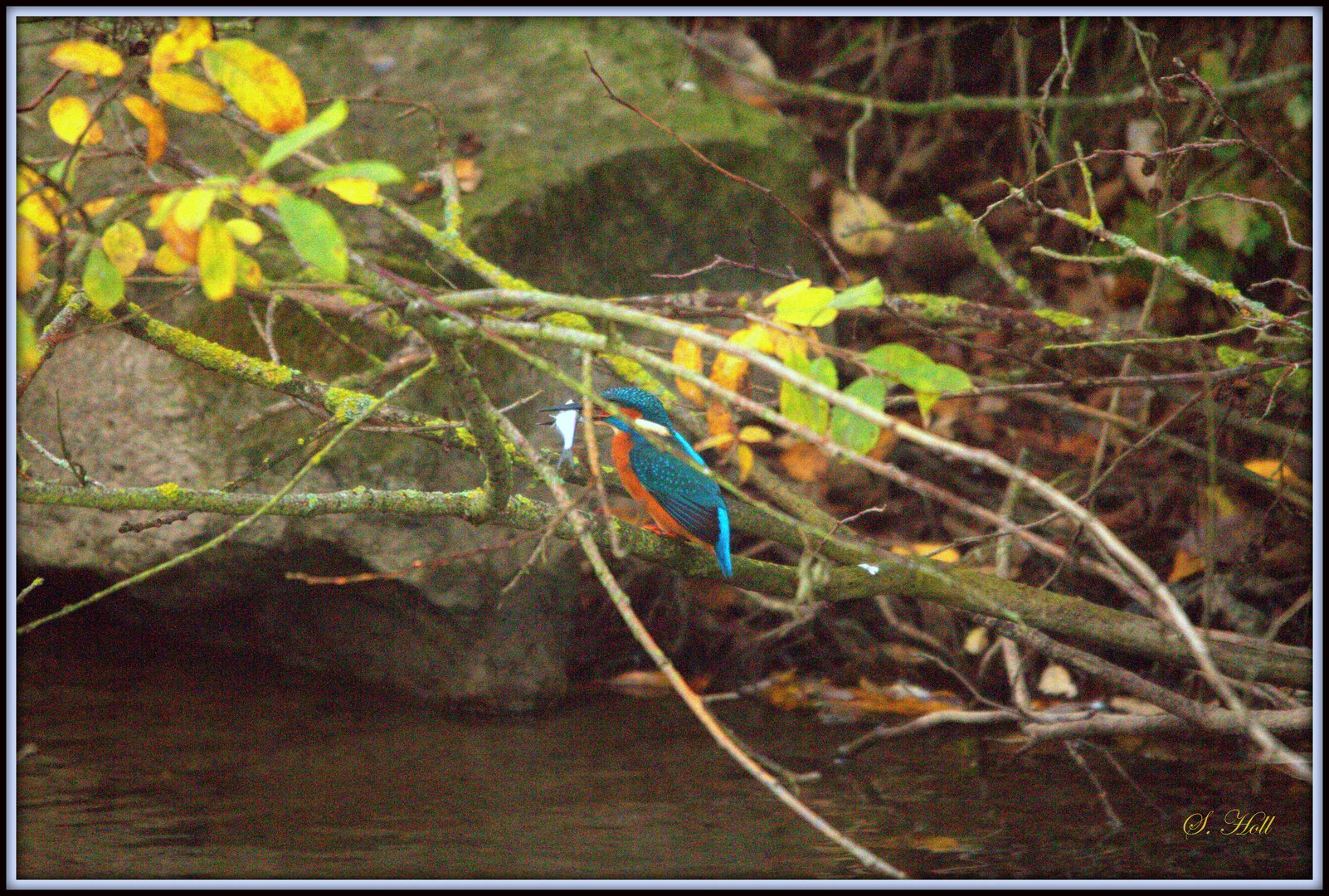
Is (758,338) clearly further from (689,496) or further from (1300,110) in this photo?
(1300,110)

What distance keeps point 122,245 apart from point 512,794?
6.30 feet

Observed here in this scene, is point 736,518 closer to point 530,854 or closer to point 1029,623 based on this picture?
point 1029,623

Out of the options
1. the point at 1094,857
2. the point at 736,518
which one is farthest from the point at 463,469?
the point at 1094,857

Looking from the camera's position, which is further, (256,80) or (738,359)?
(738,359)

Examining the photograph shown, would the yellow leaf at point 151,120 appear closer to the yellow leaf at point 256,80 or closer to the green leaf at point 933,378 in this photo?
the yellow leaf at point 256,80

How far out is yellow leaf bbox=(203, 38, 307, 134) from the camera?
1401 mm

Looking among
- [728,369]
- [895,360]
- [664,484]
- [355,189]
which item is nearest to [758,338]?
[728,369]

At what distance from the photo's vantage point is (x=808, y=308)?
153cm

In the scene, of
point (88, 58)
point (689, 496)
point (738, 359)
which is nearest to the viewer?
point (88, 58)

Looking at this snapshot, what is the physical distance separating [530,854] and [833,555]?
986mm

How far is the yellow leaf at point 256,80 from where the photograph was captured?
1401 mm

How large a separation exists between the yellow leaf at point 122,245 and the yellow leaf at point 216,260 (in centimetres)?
31

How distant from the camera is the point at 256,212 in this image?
1853 mm

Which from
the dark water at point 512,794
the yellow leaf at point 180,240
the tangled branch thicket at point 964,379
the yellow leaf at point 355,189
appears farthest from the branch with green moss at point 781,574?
the yellow leaf at point 355,189
